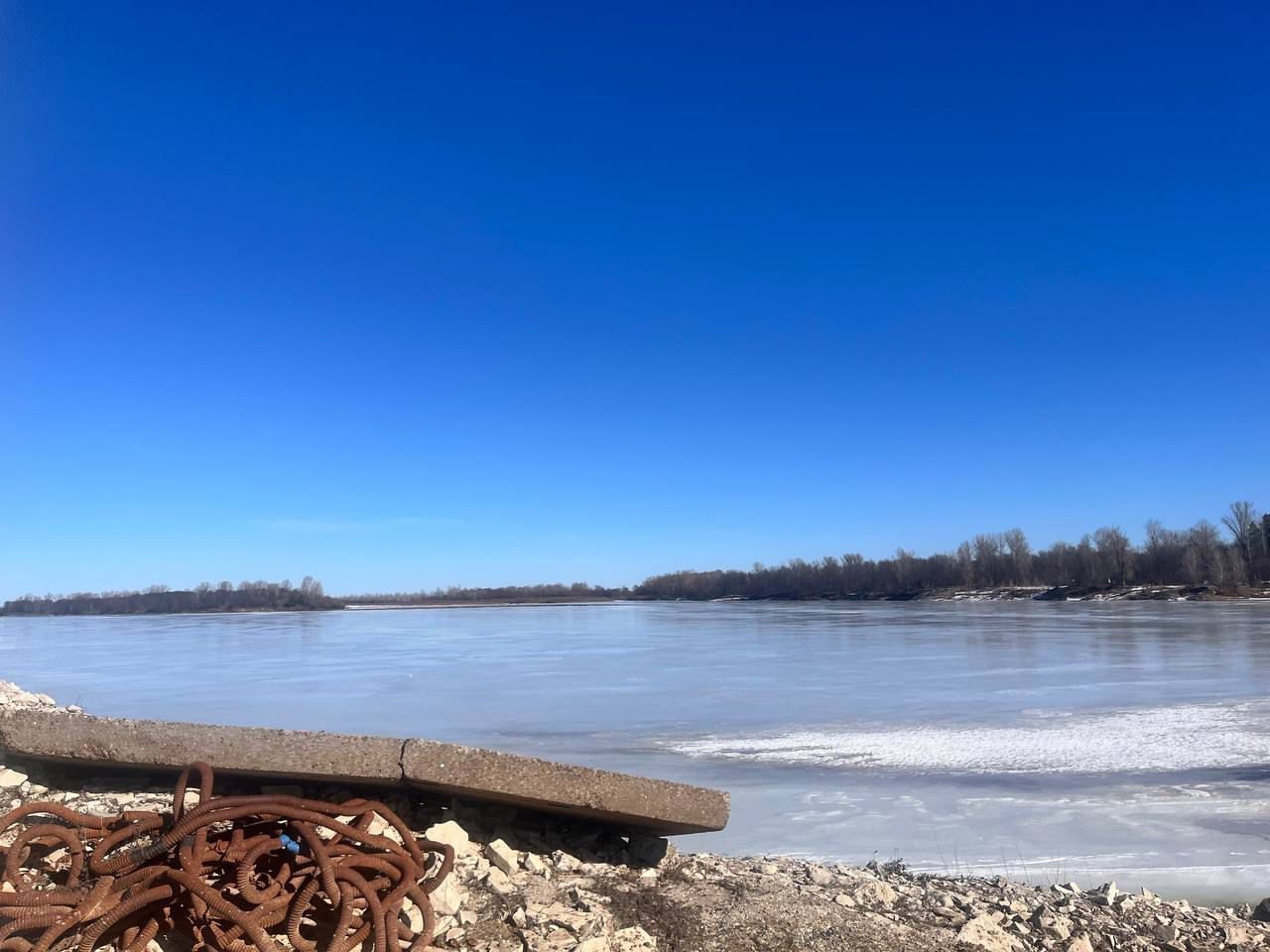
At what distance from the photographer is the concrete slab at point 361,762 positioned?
255 cm

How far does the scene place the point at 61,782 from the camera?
113 inches

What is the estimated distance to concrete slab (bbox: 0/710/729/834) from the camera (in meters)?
2.55

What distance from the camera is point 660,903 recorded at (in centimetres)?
254

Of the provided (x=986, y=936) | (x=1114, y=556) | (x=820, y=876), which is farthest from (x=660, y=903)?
(x=1114, y=556)

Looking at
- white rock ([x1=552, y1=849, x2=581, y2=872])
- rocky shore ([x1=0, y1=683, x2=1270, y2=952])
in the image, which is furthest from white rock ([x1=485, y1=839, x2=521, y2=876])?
white rock ([x1=552, y1=849, x2=581, y2=872])

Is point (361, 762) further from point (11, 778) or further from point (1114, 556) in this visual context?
point (1114, 556)

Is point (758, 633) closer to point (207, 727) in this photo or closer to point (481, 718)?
point (481, 718)

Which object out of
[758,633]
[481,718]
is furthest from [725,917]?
[758,633]

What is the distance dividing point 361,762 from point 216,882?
603 millimetres

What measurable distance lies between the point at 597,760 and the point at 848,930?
218 inches

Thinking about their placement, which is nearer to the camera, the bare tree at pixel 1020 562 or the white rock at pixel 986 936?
the white rock at pixel 986 936

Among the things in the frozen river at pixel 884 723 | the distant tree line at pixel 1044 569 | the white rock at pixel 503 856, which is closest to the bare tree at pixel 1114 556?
the distant tree line at pixel 1044 569

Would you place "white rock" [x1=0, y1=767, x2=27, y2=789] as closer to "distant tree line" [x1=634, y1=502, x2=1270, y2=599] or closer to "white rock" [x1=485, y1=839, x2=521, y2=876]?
"white rock" [x1=485, y1=839, x2=521, y2=876]

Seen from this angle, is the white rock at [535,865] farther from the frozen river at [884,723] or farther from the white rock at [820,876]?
the frozen river at [884,723]
